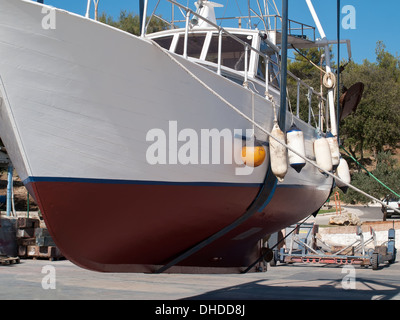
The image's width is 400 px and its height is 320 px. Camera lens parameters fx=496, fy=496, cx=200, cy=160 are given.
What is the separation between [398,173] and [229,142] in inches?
889

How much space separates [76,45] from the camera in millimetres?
4348

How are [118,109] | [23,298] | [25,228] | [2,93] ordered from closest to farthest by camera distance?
[2,93]
[118,109]
[23,298]
[25,228]

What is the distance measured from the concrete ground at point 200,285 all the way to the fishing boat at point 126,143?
2430 mm

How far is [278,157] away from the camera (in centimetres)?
575

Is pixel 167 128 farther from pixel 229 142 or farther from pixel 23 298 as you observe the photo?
pixel 23 298

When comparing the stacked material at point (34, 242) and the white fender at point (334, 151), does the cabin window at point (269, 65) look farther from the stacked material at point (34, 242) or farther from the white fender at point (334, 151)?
the stacked material at point (34, 242)

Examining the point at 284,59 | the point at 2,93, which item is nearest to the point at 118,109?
the point at 2,93

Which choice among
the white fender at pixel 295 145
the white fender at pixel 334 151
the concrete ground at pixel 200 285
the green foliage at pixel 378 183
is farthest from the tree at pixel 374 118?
the white fender at pixel 295 145

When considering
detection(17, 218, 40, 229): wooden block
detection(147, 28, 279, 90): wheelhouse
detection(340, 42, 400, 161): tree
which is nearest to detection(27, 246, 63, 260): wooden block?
detection(17, 218, 40, 229): wooden block

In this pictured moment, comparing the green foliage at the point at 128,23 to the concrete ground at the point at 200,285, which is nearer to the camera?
the concrete ground at the point at 200,285

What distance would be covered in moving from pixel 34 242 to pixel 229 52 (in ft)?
28.2

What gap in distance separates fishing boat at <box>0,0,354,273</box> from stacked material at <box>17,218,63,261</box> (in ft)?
26.1

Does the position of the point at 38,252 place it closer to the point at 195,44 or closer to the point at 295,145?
the point at 195,44

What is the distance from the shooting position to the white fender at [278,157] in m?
5.72
